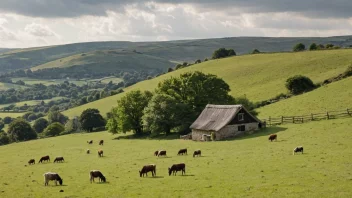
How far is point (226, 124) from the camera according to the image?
5769cm

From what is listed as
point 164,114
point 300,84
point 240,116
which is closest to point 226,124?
point 240,116

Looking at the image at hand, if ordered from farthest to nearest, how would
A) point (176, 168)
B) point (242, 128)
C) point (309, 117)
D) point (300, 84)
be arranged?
point (300, 84)
point (242, 128)
point (309, 117)
point (176, 168)

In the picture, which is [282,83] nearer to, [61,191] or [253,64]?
[253,64]

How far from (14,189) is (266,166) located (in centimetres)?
1891

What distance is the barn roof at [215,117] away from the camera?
58.7 meters

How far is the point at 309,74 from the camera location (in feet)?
310

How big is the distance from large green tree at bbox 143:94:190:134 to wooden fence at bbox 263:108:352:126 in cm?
1391

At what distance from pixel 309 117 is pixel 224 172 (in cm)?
3104

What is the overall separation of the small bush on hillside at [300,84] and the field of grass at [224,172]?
3251cm

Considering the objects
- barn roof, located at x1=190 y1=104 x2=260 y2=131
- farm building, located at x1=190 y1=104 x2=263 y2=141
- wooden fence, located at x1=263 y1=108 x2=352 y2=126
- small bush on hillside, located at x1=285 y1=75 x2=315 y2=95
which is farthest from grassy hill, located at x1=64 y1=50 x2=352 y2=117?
farm building, located at x1=190 y1=104 x2=263 y2=141

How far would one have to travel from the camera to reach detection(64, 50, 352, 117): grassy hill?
90.8 m

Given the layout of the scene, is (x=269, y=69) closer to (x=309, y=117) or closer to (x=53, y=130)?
(x=309, y=117)

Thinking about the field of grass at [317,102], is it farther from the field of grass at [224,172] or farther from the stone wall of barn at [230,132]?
the field of grass at [224,172]

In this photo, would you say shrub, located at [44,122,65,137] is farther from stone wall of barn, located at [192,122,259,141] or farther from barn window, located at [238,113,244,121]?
barn window, located at [238,113,244,121]
